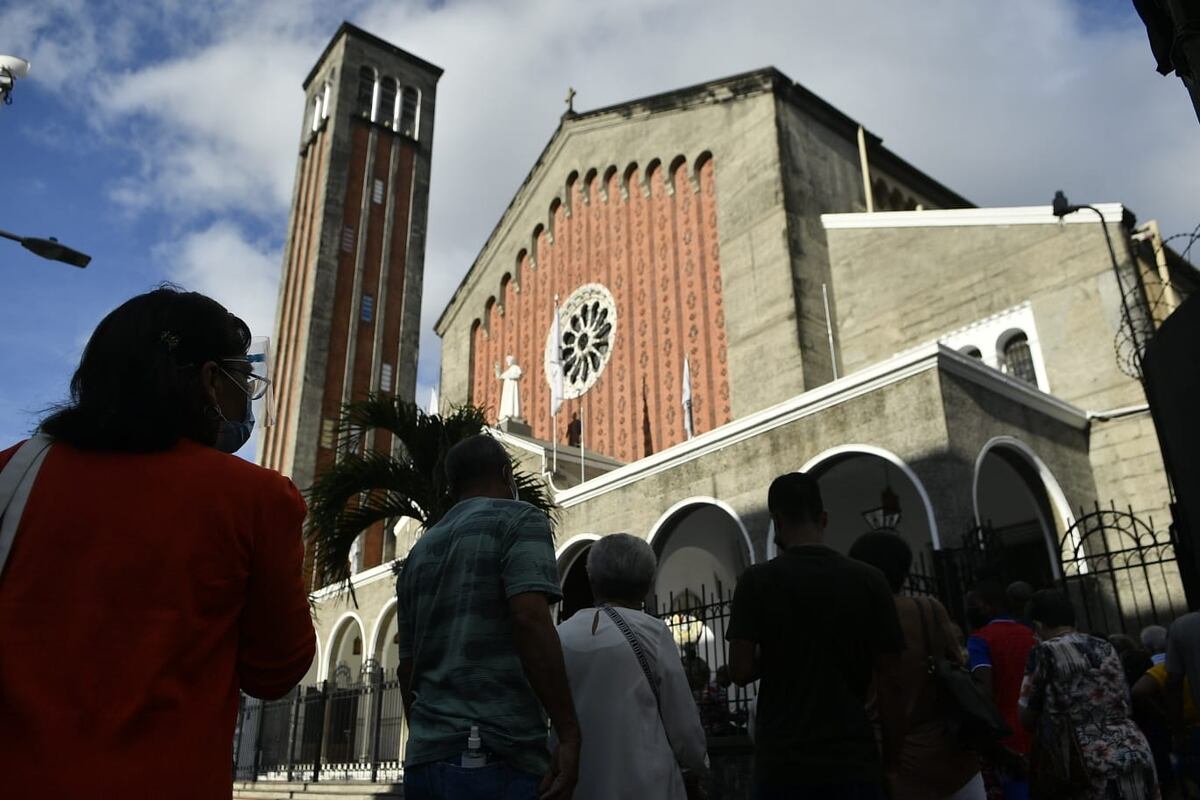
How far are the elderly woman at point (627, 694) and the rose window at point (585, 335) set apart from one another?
62.0 ft

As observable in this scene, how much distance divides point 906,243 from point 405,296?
22941mm

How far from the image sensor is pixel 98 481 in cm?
154

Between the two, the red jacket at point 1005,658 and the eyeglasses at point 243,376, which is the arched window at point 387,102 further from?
the eyeglasses at point 243,376

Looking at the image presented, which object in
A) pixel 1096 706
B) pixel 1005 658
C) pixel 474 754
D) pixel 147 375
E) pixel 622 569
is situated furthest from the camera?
pixel 1005 658

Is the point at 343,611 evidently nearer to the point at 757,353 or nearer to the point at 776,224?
the point at 757,353

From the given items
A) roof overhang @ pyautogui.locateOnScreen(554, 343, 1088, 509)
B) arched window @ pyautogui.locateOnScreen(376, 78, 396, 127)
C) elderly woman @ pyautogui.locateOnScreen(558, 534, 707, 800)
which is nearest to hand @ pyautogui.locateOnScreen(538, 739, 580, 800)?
elderly woman @ pyautogui.locateOnScreen(558, 534, 707, 800)

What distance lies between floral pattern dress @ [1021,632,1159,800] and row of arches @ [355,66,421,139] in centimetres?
3686

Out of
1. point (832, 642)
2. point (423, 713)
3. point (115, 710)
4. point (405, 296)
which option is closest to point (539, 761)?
point (423, 713)

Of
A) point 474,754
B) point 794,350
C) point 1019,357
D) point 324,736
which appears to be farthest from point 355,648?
point 474,754

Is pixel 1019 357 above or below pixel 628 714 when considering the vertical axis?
above

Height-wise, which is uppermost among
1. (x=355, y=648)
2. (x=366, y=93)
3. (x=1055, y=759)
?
(x=366, y=93)

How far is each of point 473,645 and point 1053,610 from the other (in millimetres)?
2830

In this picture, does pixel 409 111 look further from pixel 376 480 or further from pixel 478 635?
pixel 478 635

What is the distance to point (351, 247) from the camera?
34.9 meters
